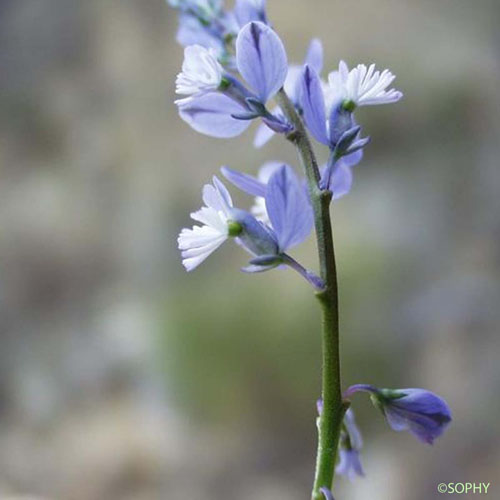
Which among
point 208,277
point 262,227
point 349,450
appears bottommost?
point 208,277

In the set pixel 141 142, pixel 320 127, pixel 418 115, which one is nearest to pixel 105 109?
pixel 141 142

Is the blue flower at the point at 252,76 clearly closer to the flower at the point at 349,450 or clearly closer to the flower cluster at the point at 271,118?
the flower cluster at the point at 271,118

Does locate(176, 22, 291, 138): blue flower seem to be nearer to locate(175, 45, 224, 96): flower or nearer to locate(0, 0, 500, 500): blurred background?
locate(175, 45, 224, 96): flower

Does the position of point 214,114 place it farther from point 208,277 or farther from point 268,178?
point 208,277

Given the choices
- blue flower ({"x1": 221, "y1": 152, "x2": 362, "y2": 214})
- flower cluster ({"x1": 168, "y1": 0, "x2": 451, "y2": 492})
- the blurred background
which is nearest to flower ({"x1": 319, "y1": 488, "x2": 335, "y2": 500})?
flower cluster ({"x1": 168, "y1": 0, "x2": 451, "y2": 492})

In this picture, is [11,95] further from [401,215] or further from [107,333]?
[401,215]

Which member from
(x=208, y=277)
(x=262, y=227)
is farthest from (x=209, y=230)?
(x=208, y=277)
